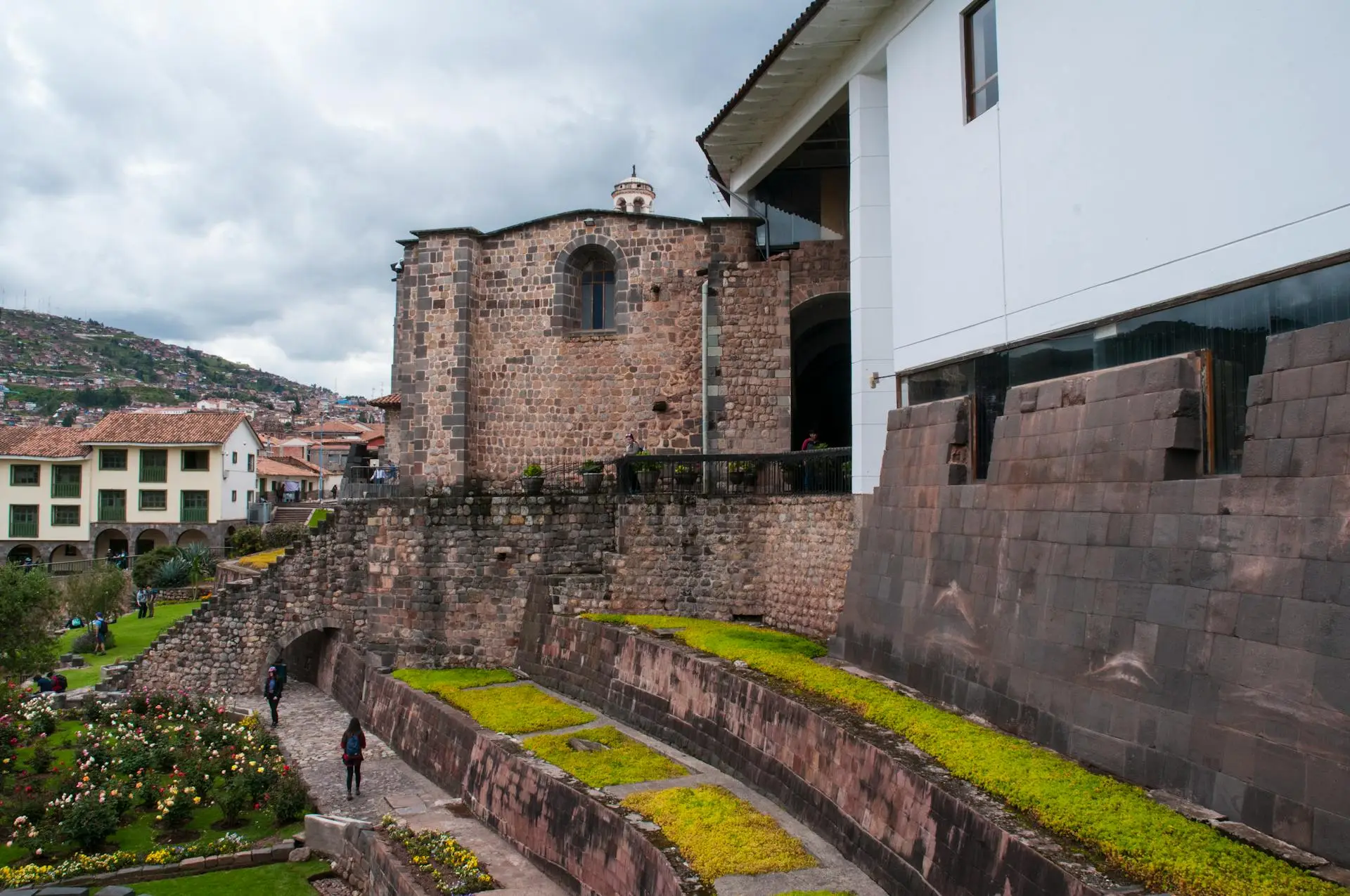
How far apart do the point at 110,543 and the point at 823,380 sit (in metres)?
37.8

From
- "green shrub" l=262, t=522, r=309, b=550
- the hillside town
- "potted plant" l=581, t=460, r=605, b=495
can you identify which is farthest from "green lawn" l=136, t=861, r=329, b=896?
"green shrub" l=262, t=522, r=309, b=550

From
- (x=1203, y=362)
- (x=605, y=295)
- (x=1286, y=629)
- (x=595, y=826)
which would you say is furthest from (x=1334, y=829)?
(x=605, y=295)

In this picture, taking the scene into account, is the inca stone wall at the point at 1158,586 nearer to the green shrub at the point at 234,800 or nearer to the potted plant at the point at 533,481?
the potted plant at the point at 533,481

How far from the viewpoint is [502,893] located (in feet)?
32.1

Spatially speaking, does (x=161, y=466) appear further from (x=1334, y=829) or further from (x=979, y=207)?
(x=1334, y=829)

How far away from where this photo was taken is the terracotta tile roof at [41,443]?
43156mm

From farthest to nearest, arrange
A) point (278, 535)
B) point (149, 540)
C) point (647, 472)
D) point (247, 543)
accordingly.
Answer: point (149, 540) → point (278, 535) → point (247, 543) → point (647, 472)

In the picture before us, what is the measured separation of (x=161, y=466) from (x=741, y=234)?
3519 centimetres

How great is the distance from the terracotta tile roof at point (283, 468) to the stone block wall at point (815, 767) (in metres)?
41.1

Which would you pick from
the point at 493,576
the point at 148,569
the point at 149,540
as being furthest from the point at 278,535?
the point at 493,576

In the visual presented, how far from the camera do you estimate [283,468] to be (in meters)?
54.5

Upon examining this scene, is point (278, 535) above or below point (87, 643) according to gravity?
above

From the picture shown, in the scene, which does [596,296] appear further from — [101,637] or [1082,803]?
[101,637]

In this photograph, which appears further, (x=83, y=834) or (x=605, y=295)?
(x=605, y=295)
